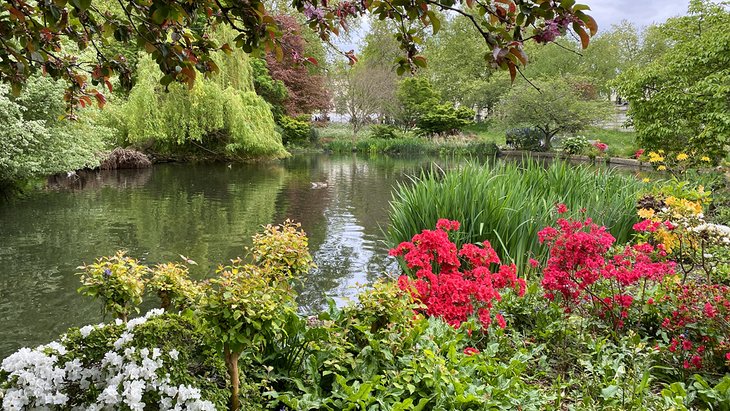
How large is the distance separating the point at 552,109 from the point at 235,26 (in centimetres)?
2488

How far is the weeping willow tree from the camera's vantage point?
51.8 feet

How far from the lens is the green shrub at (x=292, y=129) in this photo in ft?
88.0

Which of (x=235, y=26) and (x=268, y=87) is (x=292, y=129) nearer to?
(x=268, y=87)

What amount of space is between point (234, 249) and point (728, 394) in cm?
569

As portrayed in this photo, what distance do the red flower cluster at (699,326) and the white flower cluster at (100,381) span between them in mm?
2214

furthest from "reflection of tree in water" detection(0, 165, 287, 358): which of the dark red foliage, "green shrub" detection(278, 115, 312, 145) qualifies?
the dark red foliage

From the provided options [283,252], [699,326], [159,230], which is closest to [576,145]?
[159,230]

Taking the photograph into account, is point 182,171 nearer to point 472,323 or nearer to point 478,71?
point 472,323

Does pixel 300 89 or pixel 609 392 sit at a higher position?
pixel 300 89

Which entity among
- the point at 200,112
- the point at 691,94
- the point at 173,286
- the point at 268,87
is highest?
the point at 268,87

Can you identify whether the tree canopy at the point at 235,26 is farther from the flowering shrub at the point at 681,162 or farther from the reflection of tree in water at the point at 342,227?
the flowering shrub at the point at 681,162

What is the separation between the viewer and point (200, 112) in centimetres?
1662

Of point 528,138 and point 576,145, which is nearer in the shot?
point 576,145

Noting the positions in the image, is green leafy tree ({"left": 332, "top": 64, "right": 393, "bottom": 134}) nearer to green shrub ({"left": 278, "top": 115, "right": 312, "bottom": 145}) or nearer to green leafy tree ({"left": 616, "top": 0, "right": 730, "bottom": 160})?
green shrub ({"left": 278, "top": 115, "right": 312, "bottom": 145})
